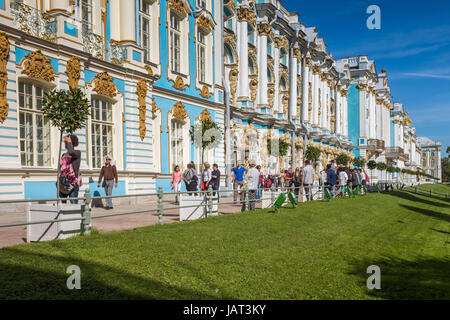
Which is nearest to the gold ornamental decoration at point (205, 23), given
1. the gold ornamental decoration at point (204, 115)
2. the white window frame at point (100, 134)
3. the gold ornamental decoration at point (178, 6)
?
the gold ornamental decoration at point (178, 6)

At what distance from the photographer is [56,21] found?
13.9 meters

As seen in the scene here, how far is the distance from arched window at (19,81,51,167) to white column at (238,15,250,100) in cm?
1836

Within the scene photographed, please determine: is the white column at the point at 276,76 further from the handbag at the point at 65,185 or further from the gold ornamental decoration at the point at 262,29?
the handbag at the point at 65,185

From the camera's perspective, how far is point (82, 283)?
569 centimetres

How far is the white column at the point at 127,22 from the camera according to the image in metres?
17.4

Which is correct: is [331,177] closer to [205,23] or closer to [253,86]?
[205,23]

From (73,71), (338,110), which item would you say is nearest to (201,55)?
(73,71)

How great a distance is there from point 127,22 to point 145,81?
2.32 meters

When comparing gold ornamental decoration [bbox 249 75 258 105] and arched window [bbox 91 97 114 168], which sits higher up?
gold ornamental decoration [bbox 249 75 258 105]

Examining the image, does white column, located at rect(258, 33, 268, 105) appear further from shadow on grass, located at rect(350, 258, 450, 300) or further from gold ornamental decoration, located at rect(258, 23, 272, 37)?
shadow on grass, located at rect(350, 258, 450, 300)

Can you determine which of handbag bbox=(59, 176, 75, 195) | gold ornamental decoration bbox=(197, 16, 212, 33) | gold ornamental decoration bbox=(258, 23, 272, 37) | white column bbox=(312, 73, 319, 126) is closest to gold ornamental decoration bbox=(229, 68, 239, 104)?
gold ornamental decoration bbox=(258, 23, 272, 37)

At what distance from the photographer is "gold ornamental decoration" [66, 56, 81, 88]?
1430 centimetres
